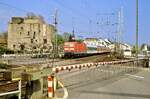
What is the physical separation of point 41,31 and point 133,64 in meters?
84.0

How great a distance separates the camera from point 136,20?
4816 cm

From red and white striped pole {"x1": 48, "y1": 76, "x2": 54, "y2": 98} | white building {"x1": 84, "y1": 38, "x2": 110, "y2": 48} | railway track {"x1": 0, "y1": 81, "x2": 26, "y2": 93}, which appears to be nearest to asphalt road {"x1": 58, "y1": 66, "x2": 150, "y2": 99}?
red and white striped pole {"x1": 48, "y1": 76, "x2": 54, "y2": 98}

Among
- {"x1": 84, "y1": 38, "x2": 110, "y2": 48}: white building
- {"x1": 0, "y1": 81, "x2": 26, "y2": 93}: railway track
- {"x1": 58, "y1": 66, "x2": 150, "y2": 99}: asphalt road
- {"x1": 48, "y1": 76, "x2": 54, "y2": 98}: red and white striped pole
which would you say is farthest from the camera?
{"x1": 84, "y1": 38, "x2": 110, "y2": 48}: white building

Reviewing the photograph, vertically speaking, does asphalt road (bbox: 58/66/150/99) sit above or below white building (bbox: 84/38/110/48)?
below

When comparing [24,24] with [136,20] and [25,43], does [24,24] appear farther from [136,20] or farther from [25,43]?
[136,20]

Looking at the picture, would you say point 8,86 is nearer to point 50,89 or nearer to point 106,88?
point 50,89

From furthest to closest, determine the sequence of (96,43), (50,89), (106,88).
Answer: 1. (96,43)
2. (106,88)
3. (50,89)

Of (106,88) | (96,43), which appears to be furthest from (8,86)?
(96,43)

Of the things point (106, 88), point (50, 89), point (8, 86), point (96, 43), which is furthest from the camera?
point (96, 43)

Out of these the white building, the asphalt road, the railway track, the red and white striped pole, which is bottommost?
the asphalt road

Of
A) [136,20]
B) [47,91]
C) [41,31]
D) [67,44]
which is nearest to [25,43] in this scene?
[41,31]

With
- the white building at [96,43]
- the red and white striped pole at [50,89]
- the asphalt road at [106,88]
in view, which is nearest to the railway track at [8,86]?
the red and white striped pole at [50,89]

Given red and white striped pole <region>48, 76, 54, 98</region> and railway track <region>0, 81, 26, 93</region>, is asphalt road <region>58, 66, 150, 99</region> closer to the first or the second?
red and white striped pole <region>48, 76, 54, 98</region>

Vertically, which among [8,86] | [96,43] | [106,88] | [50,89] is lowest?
[106,88]
